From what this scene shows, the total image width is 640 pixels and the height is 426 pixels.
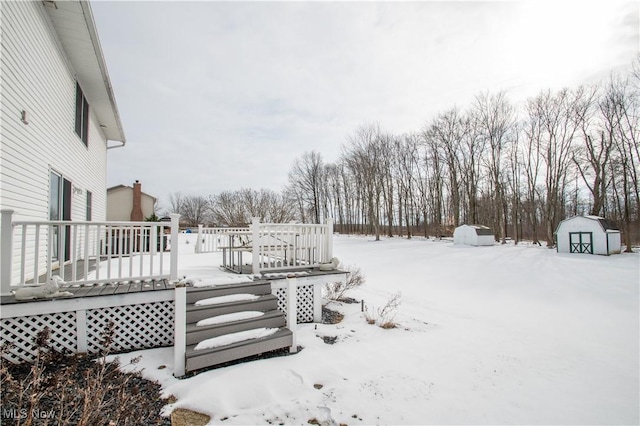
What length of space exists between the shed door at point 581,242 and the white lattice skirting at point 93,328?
1946 cm

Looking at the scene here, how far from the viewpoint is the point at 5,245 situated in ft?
10.2

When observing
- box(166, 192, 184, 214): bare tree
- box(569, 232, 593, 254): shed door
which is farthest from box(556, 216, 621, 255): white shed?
box(166, 192, 184, 214): bare tree

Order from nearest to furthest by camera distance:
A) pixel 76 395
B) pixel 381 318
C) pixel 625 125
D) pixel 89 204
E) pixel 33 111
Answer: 1. pixel 76 395
2. pixel 33 111
3. pixel 381 318
4. pixel 89 204
5. pixel 625 125

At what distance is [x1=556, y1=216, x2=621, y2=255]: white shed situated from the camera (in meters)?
14.4

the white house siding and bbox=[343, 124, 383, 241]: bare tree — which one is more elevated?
bbox=[343, 124, 383, 241]: bare tree

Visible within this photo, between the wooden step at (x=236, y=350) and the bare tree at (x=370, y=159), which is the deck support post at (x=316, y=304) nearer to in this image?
the wooden step at (x=236, y=350)

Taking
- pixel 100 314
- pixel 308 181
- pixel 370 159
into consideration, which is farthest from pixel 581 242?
pixel 308 181

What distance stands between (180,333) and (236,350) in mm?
670

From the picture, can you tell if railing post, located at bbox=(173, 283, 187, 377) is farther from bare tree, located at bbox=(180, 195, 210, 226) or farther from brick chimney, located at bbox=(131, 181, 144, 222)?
bare tree, located at bbox=(180, 195, 210, 226)

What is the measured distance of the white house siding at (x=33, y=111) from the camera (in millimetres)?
3891

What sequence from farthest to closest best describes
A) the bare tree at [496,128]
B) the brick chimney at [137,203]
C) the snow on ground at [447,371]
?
the bare tree at [496,128]
the brick chimney at [137,203]
the snow on ground at [447,371]

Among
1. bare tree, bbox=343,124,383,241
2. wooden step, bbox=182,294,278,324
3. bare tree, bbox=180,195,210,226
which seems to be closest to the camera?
wooden step, bbox=182,294,278,324

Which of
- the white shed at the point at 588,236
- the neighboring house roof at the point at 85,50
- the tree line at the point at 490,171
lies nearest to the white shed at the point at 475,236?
the tree line at the point at 490,171

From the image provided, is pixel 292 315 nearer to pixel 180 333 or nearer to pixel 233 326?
pixel 233 326
